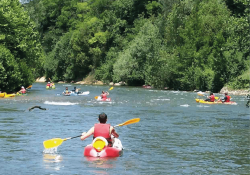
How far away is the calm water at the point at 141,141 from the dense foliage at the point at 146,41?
5.69m

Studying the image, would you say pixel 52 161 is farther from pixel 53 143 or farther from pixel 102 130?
pixel 102 130

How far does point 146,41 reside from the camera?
7388 centimetres

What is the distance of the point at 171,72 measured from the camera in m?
66.0

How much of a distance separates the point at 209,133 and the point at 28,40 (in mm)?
42119

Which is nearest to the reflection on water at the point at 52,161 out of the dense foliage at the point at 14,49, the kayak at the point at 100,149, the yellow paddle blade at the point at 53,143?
the yellow paddle blade at the point at 53,143

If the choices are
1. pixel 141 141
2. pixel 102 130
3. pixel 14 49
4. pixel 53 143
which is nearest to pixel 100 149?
pixel 102 130

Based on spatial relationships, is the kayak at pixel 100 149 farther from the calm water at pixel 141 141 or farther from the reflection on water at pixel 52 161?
the reflection on water at pixel 52 161

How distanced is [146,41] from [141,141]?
54259 mm

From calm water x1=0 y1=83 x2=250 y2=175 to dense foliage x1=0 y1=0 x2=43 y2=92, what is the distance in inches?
605

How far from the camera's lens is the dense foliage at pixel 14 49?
49.8 metres

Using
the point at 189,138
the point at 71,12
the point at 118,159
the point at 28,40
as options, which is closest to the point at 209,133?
the point at 189,138

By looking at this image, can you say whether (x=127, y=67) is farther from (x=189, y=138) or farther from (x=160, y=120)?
(x=189, y=138)

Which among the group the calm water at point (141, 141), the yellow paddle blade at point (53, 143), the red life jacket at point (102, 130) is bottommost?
the calm water at point (141, 141)

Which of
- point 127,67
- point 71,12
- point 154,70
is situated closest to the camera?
point 154,70
